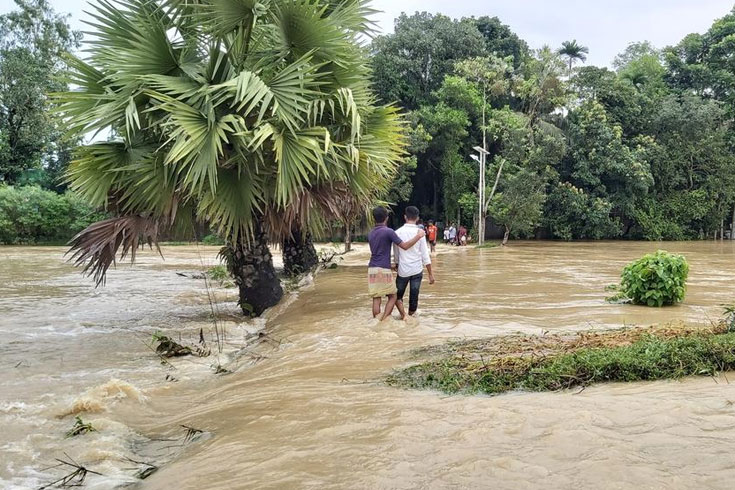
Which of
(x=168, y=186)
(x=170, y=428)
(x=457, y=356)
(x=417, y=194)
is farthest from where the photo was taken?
(x=417, y=194)

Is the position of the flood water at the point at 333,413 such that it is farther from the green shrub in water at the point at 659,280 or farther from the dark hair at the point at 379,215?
the dark hair at the point at 379,215

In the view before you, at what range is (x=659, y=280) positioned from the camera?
831cm

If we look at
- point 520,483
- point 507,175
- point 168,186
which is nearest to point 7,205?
point 507,175

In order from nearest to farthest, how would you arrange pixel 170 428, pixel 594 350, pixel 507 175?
pixel 170 428
pixel 594 350
pixel 507 175

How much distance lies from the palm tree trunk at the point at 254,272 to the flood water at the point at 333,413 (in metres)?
0.40

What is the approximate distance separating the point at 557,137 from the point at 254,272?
2569 centimetres

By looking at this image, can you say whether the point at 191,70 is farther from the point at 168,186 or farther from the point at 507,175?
the point at 507,175

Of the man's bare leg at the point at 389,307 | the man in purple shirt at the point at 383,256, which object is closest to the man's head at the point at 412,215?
the man in purple shirt at the point at 383,256

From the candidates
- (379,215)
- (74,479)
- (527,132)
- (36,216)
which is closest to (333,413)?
(74,479)

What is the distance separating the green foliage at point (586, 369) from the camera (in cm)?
409

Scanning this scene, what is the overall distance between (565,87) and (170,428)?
31.6 meters

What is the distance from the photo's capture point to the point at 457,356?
17.0 ft

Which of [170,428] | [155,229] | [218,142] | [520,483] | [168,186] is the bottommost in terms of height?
[170,428]

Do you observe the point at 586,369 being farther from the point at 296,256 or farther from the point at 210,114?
the point at 296,256
